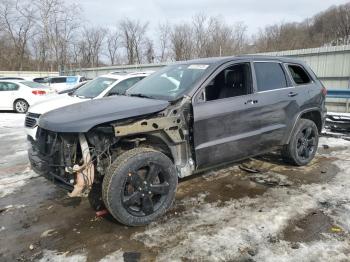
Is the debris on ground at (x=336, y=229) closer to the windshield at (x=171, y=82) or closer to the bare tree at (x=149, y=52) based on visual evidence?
the windshield at (x=171, y=82)

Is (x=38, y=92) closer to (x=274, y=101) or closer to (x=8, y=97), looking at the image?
(x=8, y=97)

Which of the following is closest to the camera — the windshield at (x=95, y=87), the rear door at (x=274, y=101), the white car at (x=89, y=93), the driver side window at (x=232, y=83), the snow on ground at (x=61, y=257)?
the snow on ground at (x=61, y=257)

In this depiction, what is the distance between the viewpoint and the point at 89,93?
791cm

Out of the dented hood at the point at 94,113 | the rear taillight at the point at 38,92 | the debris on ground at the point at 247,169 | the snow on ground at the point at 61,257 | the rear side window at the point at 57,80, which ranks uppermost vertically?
the dented hood at the point at 94,113

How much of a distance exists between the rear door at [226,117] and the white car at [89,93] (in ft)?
9.72

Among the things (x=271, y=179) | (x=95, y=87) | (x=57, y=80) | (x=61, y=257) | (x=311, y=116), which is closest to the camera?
(x=61, y=257)

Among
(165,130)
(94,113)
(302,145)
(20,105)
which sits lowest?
(20,105)

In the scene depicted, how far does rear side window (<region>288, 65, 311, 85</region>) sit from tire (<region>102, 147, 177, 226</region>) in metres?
2.83

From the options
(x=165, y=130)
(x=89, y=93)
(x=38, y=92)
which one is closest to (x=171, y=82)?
(x=165, y=130)

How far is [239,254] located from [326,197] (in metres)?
1.88

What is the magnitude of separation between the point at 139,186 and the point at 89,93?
15.8ft

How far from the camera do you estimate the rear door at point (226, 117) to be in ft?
13.4

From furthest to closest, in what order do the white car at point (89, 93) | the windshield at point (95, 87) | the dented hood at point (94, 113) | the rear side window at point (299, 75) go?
the windshield at point (95, 87)
the white car at point (89, 93)
the rear side window at point (299, 75)
the dented hood at point (94, 113)

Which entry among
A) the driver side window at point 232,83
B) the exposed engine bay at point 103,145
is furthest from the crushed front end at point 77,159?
the driver side window at point 232,83
